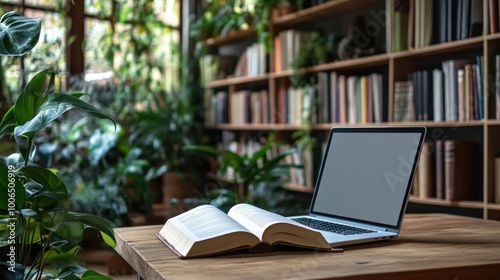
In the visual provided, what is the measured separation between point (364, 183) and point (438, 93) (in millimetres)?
1595

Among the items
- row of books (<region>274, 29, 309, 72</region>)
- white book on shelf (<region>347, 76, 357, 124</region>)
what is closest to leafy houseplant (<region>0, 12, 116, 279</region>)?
white book on shelf (<region>347, 76, 357, 124</region>)

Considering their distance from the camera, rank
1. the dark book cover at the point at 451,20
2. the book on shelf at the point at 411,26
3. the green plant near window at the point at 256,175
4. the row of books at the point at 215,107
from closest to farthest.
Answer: the dark book cover at the point at 451,20 → the book on shelf at the point at 411,26 → the green plant near window at the point at 256,175 → the row of books at the point at 215,107

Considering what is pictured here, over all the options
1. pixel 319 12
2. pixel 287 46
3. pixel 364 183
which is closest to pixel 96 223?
pixel 364 183

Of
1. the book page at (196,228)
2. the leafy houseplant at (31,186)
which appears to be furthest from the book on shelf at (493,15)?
the leafy houseplant at (31,186)

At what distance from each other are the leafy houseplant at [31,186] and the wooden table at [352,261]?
0.13 metres

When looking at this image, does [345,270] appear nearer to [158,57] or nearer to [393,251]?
[393,251]

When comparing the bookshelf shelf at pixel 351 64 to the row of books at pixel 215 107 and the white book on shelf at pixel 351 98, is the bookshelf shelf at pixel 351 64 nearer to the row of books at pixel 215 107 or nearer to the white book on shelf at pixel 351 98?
the white book on shelf at pixel 351 98

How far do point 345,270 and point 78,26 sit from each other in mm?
4260

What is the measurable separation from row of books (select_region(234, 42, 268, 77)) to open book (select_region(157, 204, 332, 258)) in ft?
10.2

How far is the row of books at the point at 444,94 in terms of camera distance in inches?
114

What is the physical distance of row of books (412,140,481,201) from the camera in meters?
2.99

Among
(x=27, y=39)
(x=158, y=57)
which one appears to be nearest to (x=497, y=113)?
(x=27, y=39)

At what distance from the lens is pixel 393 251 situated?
53.9 inches

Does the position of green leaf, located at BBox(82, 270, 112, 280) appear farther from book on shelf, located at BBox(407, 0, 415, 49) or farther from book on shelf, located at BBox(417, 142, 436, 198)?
book on shelf, located at BBox(407, 0, 415, 49)
